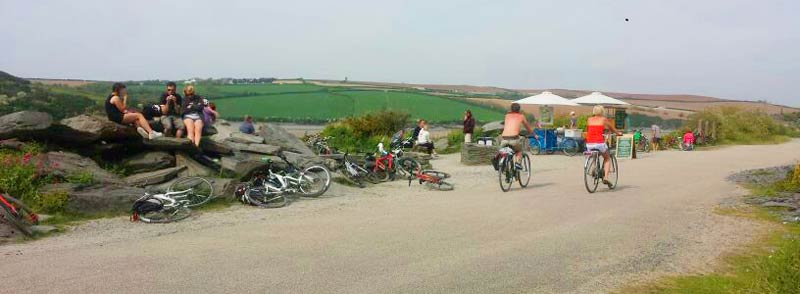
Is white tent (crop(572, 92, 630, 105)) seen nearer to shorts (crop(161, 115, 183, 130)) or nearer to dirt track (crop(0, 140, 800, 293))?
dirt track (crop(0, 140, 800, 293))

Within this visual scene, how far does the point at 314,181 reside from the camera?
12.0 m

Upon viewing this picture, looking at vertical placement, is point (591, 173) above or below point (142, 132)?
below

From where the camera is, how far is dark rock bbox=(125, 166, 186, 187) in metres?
10.5

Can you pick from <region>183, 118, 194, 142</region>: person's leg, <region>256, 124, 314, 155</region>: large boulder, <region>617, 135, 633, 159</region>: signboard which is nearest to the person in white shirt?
<region>256, 124, 314, 155</region>: large boulder

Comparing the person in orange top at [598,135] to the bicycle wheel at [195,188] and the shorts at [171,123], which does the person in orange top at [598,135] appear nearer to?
the bicycle wheel at [195,188]

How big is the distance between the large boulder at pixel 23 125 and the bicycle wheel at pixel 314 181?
166 inches

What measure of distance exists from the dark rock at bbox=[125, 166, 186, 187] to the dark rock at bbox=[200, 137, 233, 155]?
1499 mm

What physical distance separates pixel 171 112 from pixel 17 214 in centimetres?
566

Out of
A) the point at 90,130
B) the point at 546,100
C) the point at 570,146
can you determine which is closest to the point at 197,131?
the point at 90,130

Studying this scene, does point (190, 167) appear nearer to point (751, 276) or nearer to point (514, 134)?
point (514, 134)

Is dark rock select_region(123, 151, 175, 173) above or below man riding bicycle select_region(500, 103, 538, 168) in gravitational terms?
below

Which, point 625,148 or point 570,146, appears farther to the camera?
point 570,146

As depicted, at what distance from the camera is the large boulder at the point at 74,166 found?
9.82 m

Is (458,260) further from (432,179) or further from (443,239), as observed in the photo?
(432,179)
